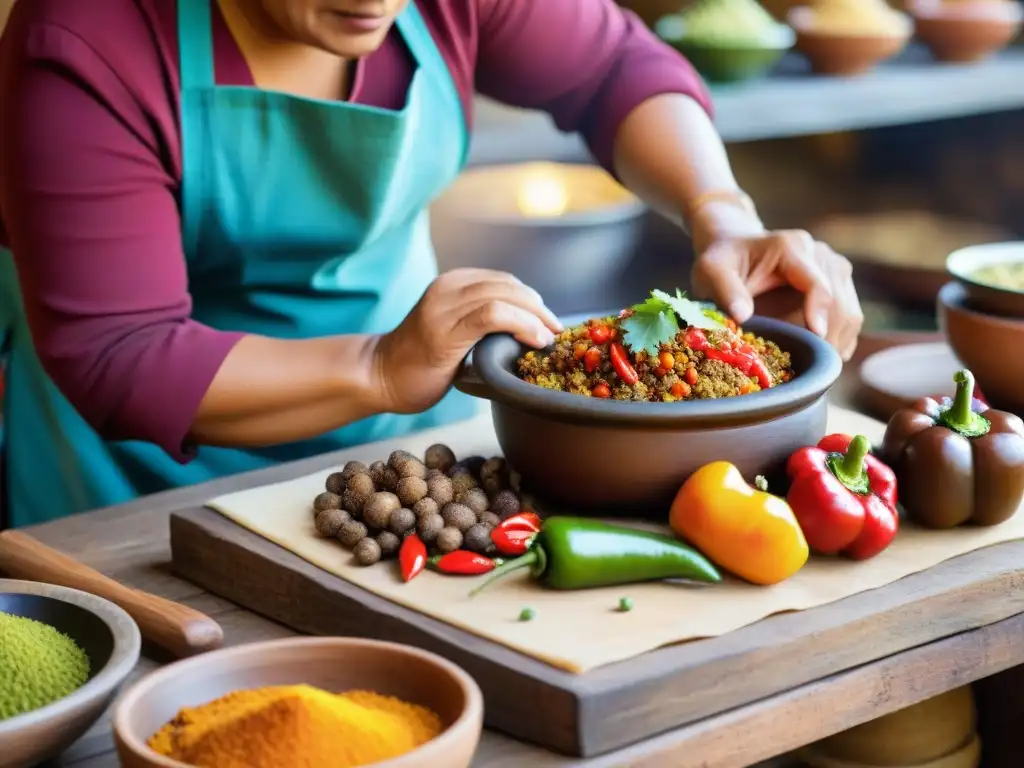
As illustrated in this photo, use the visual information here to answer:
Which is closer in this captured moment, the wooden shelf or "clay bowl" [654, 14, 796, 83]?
the wooden shelf

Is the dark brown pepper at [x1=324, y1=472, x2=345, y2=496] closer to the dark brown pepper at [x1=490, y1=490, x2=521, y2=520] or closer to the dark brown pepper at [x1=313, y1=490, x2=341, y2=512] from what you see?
the dark brown pepper at [x1=313, y1=490, x2=341, y2=512]

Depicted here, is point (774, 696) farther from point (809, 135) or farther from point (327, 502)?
point (809, 135)

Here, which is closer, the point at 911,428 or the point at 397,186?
the point at 911,428

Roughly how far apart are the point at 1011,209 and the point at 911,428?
291 centimetres

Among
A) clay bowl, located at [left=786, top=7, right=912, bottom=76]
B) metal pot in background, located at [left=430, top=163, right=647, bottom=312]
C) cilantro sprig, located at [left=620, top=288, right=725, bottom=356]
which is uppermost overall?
clay bowl, located at [left=786, top=7, right=912, bottom=76]

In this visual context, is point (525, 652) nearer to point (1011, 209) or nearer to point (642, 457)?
point (642, 457)

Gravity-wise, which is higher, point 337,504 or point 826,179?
point 337,504

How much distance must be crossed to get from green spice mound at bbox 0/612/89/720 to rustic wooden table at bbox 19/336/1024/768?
0.08 metres

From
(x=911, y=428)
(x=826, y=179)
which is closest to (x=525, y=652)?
(x=911, y=428)

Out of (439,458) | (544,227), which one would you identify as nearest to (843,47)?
(544,227)

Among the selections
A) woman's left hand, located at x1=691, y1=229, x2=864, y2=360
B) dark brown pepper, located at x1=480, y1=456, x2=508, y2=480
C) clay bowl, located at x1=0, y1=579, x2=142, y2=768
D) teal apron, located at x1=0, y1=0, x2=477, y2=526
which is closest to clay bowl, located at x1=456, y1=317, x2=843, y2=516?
dark brown pepper, located at x1=480, y1=456, x2=508, y2=480

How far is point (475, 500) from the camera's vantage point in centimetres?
131

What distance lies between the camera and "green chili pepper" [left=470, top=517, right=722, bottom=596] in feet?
3.89

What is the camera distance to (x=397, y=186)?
188cm
